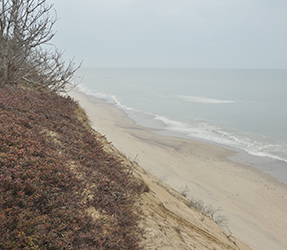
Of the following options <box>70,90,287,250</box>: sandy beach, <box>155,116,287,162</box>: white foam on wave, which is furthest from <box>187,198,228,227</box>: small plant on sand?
<box>155,116,287,162</box>: white foam on wave

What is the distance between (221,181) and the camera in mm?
14578

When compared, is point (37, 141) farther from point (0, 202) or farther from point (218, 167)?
point (218, 167)

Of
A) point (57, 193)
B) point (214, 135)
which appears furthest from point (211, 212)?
point (214, 135)

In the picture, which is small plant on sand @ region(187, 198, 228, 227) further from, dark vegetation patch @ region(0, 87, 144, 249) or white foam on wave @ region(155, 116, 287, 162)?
white foam on wave @ region(155, 116, 287, 162)

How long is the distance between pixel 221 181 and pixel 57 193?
13.2 m

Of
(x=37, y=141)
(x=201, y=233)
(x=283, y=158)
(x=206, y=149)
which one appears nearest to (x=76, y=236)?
(x=37, y=141)

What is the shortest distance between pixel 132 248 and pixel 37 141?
8.68ft

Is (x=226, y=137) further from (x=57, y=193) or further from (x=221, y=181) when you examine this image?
(x=57, y=193)

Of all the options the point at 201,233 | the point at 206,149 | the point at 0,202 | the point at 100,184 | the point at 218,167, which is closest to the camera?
the point at 0,202

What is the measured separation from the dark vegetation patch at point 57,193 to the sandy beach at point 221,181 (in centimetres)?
720

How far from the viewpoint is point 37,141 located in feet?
14.4

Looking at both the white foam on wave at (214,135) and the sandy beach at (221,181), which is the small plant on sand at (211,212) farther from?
the white foam on wave at (214,135)

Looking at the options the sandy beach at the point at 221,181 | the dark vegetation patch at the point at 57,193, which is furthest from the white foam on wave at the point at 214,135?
Result: the dark vegetation patch at the point at 57,193

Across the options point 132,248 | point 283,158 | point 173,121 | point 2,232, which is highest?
point 2,232
